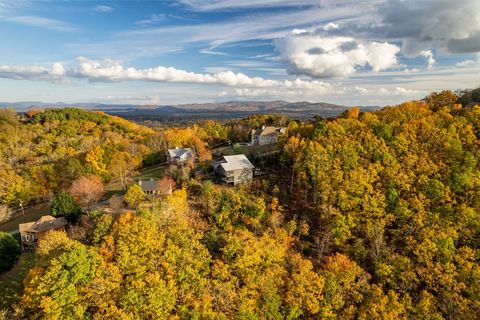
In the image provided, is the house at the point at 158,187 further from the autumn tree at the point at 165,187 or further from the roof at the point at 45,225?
the roof at the point at 45,225

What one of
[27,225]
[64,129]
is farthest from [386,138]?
[64,129]

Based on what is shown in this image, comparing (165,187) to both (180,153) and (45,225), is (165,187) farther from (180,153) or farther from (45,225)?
(180,153)

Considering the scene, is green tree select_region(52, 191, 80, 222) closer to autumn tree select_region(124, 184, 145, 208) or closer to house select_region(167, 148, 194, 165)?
autumn tree select_region(124, 184, 145, 208)

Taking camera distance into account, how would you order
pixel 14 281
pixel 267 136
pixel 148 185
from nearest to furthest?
pixel 14 281
pixel 148 185
pixel 267 136

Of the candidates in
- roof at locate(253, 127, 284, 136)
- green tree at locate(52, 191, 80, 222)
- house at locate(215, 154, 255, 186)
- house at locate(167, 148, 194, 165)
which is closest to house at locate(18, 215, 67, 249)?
green tree at locate(52, 191, 80, 222)

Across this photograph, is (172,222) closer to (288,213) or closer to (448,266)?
(288,213)

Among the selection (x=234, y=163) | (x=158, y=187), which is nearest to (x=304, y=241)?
(x=234, y=163)

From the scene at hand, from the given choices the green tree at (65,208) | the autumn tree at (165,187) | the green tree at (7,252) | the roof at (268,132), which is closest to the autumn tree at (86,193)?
the green tree at (65,208)
